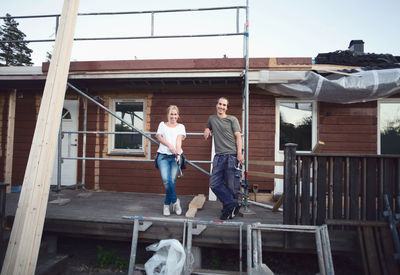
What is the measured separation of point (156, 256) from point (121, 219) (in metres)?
0.89

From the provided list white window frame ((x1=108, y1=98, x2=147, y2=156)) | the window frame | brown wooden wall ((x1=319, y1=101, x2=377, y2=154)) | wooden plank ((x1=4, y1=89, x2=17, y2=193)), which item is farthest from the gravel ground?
wooden plank ((x1=4, y1=89, x2=17, y2=193))

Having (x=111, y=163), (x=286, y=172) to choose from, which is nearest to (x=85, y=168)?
(x=111, y=163)

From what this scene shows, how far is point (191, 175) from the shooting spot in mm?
5488

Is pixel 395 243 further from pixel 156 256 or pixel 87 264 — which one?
pixel 87 264

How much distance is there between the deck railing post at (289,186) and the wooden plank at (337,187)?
0.49 meters

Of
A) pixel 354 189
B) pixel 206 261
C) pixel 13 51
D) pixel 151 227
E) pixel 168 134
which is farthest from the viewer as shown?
pixel 13 51

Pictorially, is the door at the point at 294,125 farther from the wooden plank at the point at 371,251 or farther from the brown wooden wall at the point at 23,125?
the brown wooden wall at the point at 23,125

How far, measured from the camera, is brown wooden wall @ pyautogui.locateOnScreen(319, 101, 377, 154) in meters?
5.12

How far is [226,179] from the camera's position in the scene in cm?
326

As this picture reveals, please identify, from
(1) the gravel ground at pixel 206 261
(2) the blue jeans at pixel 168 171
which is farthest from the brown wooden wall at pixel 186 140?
(2) the blue jeans at pixel 168 171

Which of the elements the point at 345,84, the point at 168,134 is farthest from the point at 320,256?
the point at 345,84

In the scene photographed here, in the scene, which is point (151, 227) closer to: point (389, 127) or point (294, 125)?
point (294, 125)

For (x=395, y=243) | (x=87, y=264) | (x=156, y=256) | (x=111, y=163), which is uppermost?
(x=111, y=163)

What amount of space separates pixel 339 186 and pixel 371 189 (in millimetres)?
362
